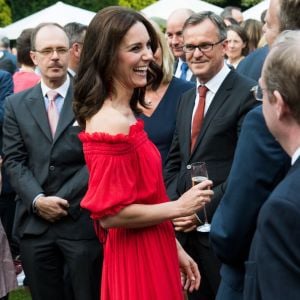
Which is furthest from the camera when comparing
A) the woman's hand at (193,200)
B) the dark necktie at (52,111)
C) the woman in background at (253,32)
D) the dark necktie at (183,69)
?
the woman in background at (253,32)

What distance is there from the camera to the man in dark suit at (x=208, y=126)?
4707 mm

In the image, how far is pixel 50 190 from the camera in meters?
5.47

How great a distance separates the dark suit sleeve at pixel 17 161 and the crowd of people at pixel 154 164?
1cm

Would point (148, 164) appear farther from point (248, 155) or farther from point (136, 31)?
point (248, 155)

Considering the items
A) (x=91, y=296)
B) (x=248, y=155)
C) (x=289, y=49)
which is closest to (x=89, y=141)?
(x=248, y=155)

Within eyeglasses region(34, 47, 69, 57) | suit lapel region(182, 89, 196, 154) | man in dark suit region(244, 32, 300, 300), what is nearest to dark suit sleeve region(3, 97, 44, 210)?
eyeglasses region(34, 47, 69, 57)

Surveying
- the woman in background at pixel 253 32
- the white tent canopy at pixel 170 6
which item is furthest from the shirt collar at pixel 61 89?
the white tent canopy at pixel 170 6

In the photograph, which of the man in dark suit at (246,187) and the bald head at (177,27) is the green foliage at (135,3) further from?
the man in dark suit at (246,187)

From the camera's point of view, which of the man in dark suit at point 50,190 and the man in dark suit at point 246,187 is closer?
the man in dark suit at point 246,187

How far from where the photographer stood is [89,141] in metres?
3.80

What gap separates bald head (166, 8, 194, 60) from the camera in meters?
7.28

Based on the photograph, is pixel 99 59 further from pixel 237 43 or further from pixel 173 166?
pixel 237 43

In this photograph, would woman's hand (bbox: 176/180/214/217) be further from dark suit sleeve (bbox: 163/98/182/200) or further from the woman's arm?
dark suit sleeve (bbox: 163/98/182/200)

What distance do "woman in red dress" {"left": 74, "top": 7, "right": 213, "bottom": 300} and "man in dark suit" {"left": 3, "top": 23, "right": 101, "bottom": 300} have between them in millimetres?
1373
